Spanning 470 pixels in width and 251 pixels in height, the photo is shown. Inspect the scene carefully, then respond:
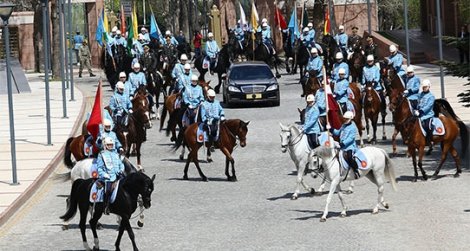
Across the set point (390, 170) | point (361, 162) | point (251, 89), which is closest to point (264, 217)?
point (361, 162)

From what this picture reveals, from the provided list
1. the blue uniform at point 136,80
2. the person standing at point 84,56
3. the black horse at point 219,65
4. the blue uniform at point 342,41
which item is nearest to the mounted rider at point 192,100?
the blue uniform at point 136,80

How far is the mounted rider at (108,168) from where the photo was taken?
24.0 metres

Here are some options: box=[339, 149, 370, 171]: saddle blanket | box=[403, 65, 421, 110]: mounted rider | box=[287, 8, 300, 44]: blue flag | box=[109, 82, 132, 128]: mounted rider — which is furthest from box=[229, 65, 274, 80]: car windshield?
box=[339, 149, 370, 171]: saddle blanket

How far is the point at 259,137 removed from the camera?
40.2 metres

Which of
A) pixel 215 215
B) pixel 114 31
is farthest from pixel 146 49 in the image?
pixel 215 215

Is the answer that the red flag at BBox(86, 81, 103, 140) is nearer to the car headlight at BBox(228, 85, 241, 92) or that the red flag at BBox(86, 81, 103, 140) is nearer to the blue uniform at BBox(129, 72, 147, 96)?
the blue uniform at BBox(129, 72, 147, 96)

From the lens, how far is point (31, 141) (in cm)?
4156

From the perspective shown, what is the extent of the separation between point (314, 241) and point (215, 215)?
393cm

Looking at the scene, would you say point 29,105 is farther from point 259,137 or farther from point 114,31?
point 259,137

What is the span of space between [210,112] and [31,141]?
10847mm

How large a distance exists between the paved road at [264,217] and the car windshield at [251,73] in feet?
46.4

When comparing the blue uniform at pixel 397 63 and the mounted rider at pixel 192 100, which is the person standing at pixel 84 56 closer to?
the blue uniform at pixel 397 63

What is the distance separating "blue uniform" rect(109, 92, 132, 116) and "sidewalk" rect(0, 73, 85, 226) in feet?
7.10

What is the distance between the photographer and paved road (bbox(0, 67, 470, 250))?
24000 mm
